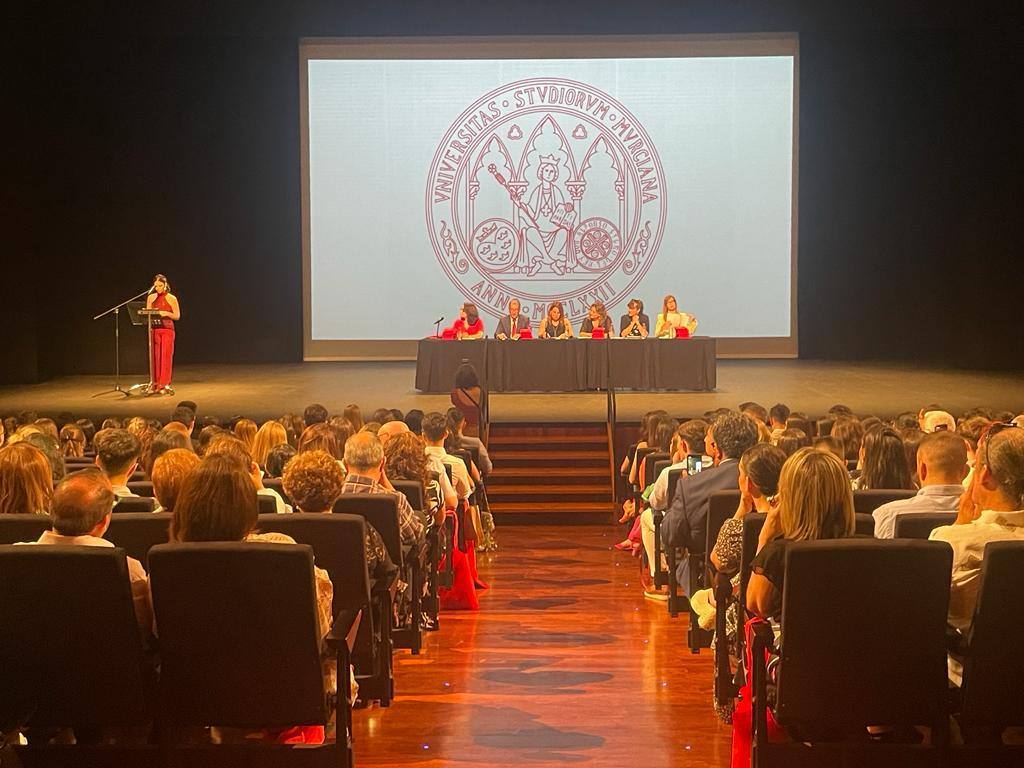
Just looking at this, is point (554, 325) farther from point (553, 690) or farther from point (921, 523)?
point (921, 523)

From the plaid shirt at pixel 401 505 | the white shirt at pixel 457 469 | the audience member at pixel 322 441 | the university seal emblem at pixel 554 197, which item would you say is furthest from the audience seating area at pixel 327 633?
the university seal emblem at pixel 554 197

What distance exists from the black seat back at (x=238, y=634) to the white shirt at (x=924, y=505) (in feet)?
5.86

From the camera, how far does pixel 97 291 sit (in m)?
14.6

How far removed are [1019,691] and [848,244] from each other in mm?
12027

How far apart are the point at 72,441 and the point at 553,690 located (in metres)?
3.39

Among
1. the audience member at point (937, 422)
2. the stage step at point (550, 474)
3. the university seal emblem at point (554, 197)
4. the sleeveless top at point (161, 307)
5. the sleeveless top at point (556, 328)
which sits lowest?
the stage step at point (550, 474)

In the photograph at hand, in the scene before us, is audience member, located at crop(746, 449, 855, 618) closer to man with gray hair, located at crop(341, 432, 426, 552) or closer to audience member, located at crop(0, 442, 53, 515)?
man with gray hair, located at crop(341, 432, 426, 552)

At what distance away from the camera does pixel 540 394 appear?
36.8 ft

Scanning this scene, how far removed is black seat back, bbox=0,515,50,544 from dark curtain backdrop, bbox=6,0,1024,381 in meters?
10.3

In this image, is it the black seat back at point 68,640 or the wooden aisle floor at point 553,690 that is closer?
the black seat back at point 68,640

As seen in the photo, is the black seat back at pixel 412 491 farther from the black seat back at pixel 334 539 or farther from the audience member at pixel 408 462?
the black seat back at pixel 334 539

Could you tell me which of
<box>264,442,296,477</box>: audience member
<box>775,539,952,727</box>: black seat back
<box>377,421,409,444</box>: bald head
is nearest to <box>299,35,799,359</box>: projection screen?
<box>377,421,409,444</box>: bald head

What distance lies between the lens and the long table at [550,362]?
1099cm

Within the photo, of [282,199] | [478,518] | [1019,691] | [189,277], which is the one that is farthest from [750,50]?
[1019,691]
